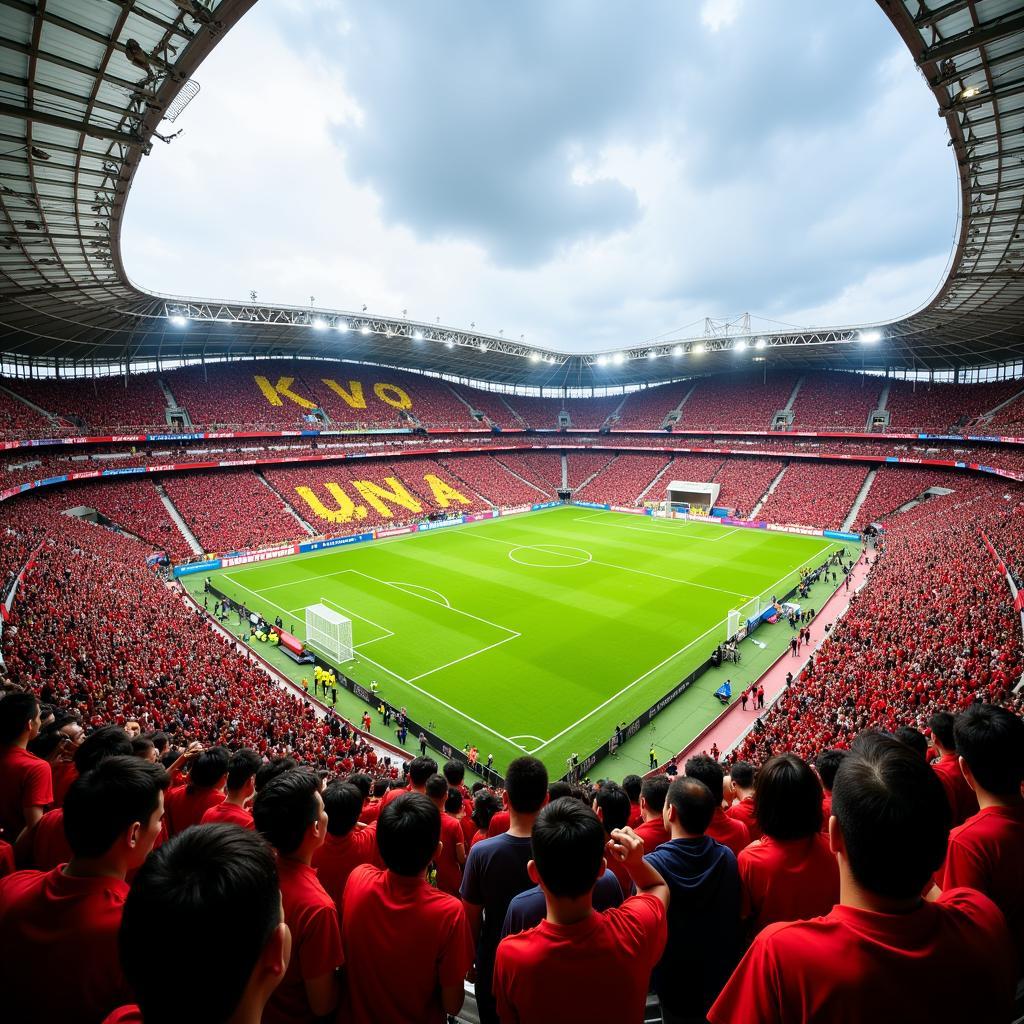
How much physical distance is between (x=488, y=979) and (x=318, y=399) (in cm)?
6140

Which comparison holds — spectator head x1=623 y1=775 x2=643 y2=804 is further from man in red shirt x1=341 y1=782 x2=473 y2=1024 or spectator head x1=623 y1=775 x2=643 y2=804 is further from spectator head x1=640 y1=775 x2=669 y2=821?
man in red shirt x1=341 y1=782 x2=473 y2=1024

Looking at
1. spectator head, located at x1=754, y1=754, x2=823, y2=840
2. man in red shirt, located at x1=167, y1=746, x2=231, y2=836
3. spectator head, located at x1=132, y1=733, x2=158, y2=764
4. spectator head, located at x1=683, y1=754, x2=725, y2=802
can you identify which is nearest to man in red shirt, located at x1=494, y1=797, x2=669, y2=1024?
spectator head, located at x1=754, y1=754, x2=823, y2=840

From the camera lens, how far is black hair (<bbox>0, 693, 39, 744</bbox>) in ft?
17.0

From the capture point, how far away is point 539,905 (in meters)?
A: 2.96

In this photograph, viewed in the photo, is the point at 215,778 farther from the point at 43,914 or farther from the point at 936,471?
the point at 936,471

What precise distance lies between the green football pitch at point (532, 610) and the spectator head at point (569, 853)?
49.8ft

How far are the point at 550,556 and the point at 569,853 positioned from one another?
126 feet

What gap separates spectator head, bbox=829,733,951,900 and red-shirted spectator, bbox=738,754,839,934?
5.27 ft

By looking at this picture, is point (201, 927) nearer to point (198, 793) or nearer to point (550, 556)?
point (198, 793)

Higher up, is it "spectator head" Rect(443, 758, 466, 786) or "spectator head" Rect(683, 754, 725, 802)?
"spectator head" Rect(683, 754, 725, 802)

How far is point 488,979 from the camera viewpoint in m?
3.67

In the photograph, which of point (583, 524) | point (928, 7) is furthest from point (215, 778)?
point (583, 524)

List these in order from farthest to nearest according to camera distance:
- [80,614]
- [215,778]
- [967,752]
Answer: [80,614], [215,778], [967,752]

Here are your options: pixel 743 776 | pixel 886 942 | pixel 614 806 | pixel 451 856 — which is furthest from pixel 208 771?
pixel 743 776
